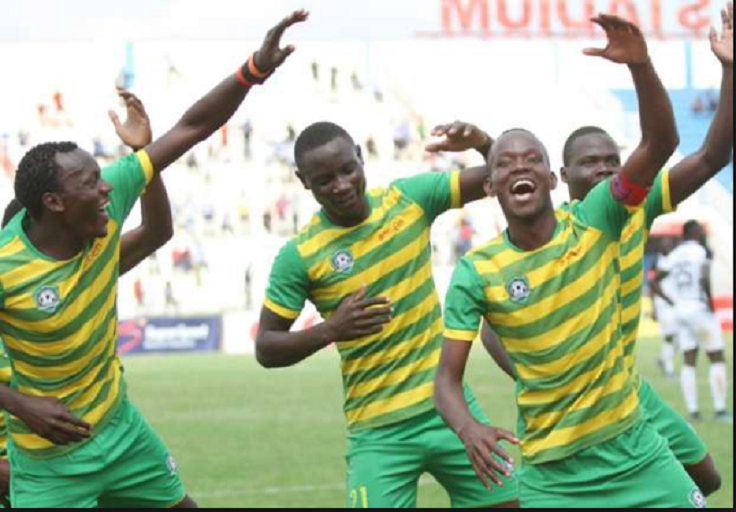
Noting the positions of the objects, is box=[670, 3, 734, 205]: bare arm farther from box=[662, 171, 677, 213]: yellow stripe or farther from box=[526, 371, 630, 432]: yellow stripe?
box=[526, 371, 630, 432]: yellow stripe

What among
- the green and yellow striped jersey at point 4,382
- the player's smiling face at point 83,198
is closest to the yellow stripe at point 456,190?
the player's smiling face at point 83,198

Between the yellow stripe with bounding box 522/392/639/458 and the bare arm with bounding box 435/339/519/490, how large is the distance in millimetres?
406

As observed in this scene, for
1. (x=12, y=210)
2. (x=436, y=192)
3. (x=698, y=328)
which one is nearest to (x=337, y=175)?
(x=436, y=192)

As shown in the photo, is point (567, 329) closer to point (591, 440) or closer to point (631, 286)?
point (591, 440)

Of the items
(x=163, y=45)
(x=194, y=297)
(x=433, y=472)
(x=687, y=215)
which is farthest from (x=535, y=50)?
(x=433, y=472)

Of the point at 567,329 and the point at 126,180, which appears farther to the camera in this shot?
the point at 126,180

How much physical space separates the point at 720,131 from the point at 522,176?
34.0 inches

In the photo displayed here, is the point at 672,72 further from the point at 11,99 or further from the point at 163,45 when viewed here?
the point at 11,99

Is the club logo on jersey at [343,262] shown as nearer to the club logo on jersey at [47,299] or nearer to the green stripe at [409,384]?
the green stripe at [409,384]

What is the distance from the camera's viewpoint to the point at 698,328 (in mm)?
18047

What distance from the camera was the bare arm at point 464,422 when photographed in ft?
17.9

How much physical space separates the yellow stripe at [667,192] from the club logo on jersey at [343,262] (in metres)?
1.52

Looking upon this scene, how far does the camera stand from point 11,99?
161ft

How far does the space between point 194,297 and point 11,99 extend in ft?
37.8
